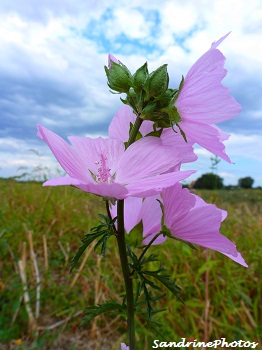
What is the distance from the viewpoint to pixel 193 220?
544 millimetres

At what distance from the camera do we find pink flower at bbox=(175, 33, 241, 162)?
520 millimetres

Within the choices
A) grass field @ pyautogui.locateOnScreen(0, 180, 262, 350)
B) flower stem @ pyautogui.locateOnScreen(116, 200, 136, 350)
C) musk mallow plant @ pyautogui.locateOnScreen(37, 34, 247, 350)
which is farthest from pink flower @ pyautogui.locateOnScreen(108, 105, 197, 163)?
grass field @ pyautogui.locateOnScreen(0, 180, 262, 350)

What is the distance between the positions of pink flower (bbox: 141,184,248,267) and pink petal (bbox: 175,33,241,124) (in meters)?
0.10

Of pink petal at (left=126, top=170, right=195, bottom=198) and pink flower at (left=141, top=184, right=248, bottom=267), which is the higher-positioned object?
pink petal at (left=126, top=170, right=195, bottom=198)

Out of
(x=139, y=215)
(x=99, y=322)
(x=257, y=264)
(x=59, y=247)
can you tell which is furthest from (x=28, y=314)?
(x=139, y=215)

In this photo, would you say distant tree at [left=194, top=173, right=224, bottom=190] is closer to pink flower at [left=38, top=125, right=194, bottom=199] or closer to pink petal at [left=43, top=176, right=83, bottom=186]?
pink flower at [left=38, top=125, right=194, bottom=199]

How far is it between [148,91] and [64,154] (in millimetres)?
122

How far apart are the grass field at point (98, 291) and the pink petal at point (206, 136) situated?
0.98 m

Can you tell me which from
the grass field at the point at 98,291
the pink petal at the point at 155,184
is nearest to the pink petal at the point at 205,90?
the pink petal at the point at 155,184

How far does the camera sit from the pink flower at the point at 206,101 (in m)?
0.52

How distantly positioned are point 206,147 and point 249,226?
2.38 meters

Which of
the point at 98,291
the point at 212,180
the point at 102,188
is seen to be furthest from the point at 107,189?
the point at 212,180

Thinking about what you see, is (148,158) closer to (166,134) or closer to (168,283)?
(166,134)

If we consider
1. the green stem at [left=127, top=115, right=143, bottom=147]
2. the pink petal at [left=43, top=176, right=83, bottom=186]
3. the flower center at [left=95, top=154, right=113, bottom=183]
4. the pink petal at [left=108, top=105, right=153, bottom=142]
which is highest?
the pink petal at [left=108, top=105, right=153, bottom=142]
